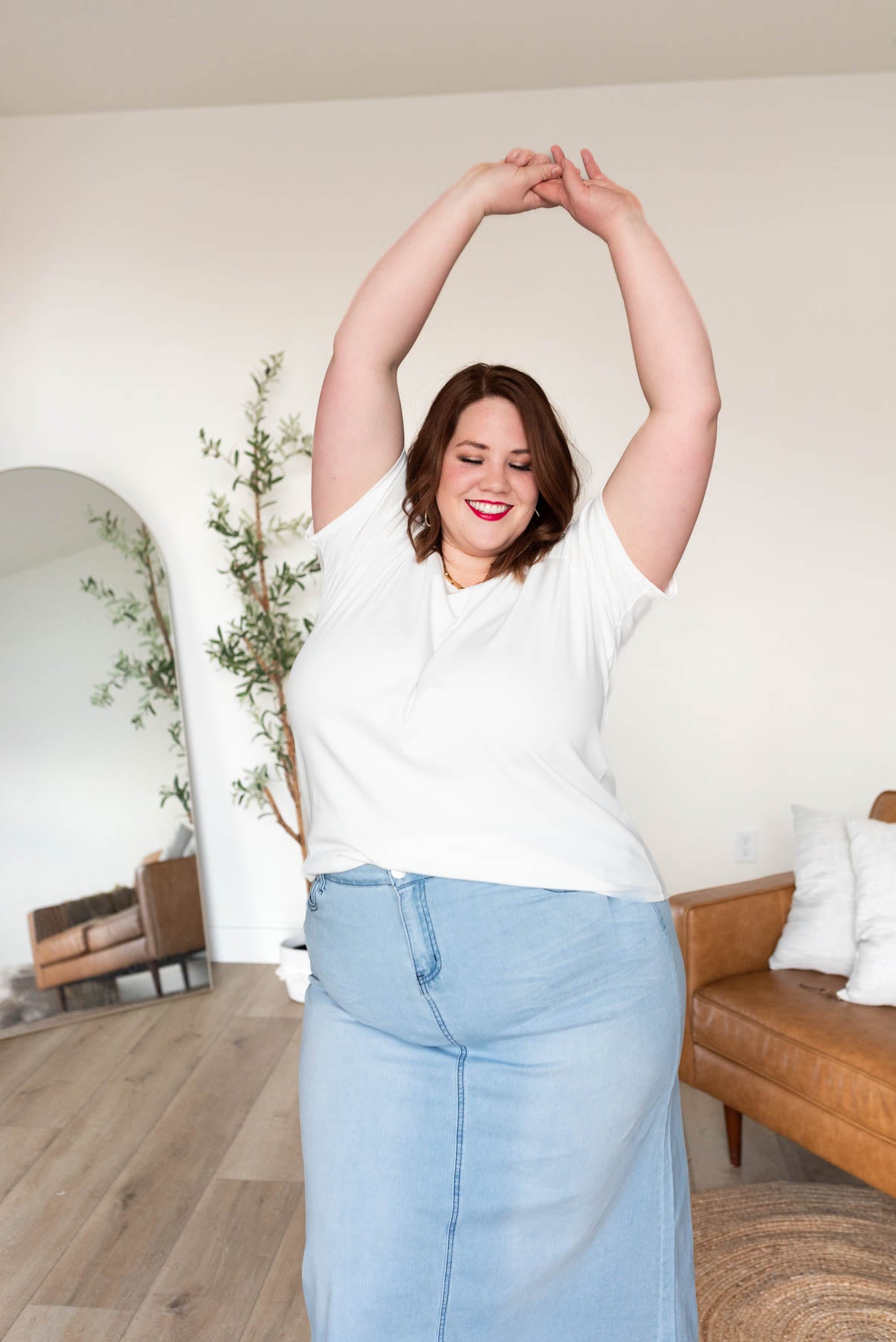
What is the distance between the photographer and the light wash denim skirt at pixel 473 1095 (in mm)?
1137

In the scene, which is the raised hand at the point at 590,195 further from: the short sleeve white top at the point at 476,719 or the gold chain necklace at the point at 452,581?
the gold chain necklace at the point at 452,581

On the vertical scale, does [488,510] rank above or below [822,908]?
above

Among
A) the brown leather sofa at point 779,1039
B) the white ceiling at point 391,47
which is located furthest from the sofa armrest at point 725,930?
the white ceiling at point 391,47

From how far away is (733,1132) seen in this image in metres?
2.29

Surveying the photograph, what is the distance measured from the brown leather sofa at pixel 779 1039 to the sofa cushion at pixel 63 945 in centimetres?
175

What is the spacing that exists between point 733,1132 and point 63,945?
189cm

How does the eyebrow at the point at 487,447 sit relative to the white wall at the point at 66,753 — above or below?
above

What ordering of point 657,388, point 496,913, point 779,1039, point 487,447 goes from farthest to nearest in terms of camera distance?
point 779,1039 → point 487,447 → point 657,388 → point 496,913

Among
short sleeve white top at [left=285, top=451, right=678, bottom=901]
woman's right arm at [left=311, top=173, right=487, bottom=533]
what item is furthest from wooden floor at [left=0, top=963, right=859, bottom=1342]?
woman's right arm at [left=311, top=173, right=487, bottom=533]

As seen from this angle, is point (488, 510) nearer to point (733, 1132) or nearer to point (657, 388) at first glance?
point (657, 388)

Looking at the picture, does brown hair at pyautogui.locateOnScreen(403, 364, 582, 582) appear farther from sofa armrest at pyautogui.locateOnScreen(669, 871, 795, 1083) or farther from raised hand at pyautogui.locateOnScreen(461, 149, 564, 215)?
sofa armrest at pyautogui.locateOnScreen(669, 871, 795, 1083)

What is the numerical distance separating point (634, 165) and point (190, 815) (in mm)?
2366

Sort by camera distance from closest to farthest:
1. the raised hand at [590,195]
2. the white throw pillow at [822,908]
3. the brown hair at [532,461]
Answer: the raised hand at [590,195], the brown hair at [532,461], the white throw pillow at [822,908]

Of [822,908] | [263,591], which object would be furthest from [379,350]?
[263,591]
